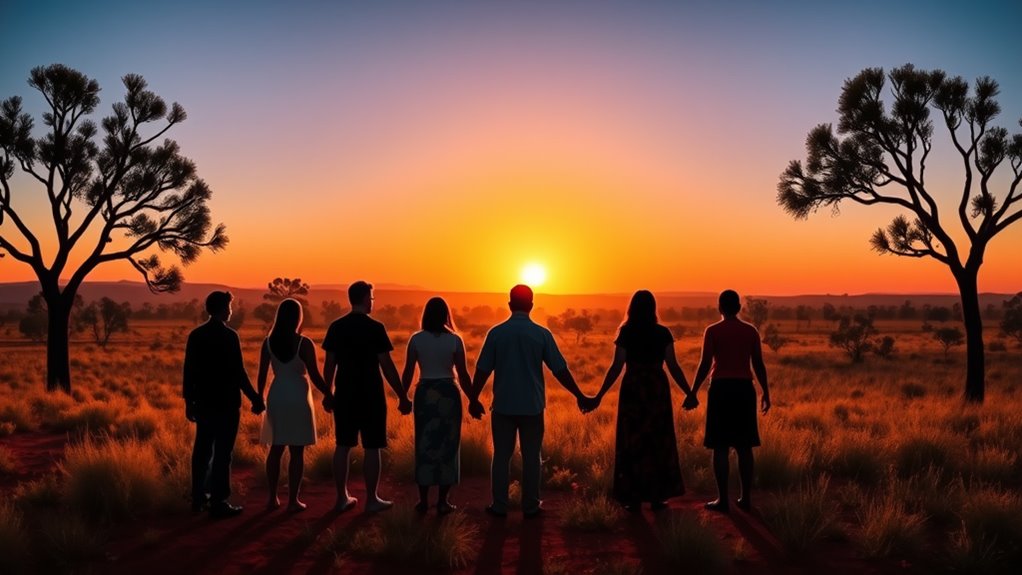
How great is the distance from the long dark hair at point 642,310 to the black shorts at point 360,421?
9.20ft

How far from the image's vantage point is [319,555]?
22.5 ft

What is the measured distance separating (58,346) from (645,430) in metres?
17.2

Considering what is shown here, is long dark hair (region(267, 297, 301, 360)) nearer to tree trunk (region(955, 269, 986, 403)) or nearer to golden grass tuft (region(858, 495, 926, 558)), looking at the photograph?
golden grass tuft (region(858, 495, 926, 558))

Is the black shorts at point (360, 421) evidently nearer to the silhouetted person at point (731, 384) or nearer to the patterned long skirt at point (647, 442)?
the patterned long skirt at point (647, 442)

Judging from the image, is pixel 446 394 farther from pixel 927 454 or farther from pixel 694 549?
pixel 927 454

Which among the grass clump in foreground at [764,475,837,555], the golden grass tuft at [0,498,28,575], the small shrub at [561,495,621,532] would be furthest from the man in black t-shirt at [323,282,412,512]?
the grass clump in foreground at [764,475,837,555]

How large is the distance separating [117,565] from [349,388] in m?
2.59

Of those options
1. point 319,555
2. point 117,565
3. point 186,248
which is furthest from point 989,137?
point 186,248

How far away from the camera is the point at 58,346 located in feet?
63.6

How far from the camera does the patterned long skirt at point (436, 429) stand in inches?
309

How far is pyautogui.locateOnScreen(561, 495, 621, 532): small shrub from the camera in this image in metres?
7.75

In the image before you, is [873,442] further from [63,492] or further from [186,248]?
[186,248]

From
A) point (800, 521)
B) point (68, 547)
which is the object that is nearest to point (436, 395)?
point (68, 547)

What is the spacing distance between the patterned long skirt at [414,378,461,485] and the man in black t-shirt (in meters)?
0.20
